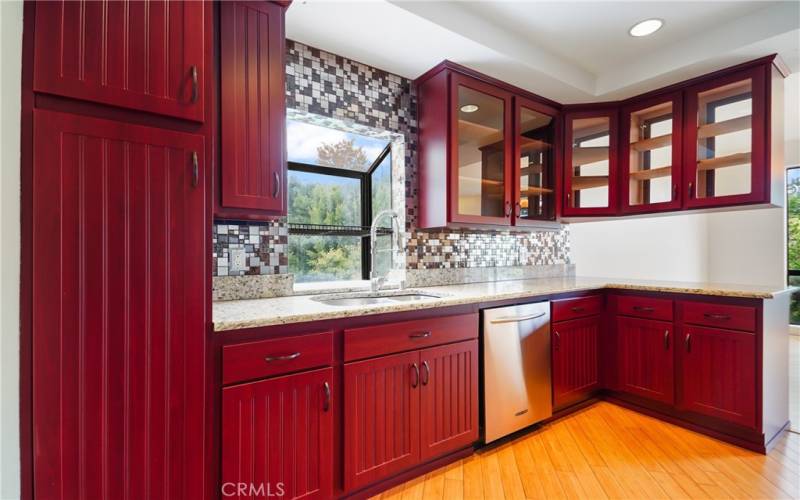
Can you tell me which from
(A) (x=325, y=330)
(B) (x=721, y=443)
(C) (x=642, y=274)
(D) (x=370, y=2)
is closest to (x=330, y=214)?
(A) (x=325, y=330)

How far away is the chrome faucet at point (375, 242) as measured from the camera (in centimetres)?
213

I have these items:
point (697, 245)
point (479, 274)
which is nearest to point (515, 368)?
point (479, 274)

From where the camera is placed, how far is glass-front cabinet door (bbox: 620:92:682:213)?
2631 mm

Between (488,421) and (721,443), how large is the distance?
1.40 metres

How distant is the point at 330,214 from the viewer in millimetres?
2314

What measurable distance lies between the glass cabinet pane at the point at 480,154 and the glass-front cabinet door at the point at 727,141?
4.30ft

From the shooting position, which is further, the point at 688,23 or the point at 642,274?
the point at 642,274

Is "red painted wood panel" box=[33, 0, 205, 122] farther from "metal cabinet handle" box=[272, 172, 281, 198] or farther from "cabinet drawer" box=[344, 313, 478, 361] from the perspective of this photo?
"cabinet drawer" box=[344, 313, 478, 361]

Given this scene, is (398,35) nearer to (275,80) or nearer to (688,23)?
(275,80)

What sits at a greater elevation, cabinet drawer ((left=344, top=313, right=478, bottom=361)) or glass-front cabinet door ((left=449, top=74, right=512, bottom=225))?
glass-front cabinet door ((left=449, top=74, right=512, bottom=225))

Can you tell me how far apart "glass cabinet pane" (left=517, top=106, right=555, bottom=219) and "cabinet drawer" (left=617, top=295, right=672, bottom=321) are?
82 cm

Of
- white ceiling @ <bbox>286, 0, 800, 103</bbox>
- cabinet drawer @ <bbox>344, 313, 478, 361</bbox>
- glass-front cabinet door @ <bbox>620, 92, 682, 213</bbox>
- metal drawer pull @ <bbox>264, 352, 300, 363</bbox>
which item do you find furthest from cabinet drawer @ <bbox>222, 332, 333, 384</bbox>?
glass-front cabinet door @ <bbox>620, 92, 682, 213</bbox>

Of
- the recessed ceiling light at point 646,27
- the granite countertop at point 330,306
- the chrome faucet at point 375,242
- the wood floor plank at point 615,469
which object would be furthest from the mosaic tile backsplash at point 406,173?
the recessed ceiling light at point 646,27

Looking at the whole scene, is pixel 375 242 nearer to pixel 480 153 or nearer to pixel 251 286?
pixel 251 286
